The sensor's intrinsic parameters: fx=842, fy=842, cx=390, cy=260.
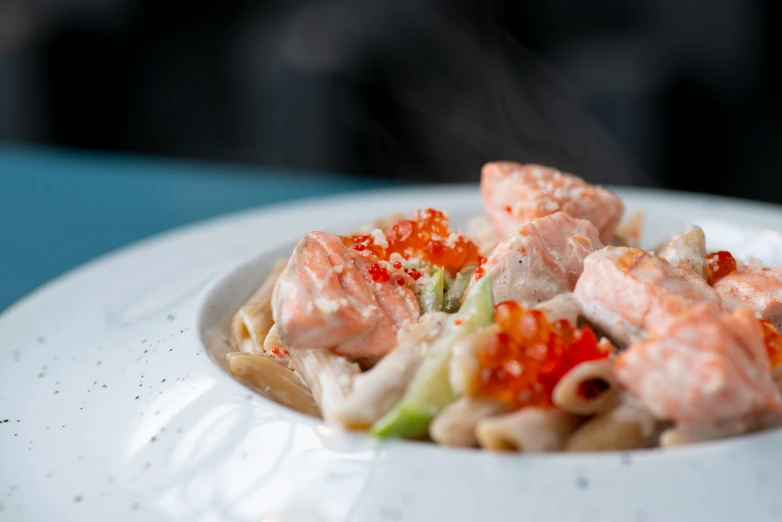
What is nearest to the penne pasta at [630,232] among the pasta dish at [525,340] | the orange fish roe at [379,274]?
the pasta dish at [525,340]

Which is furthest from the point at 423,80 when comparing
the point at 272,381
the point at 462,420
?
the point at 462,420

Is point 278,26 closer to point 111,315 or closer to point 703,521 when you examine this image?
point 111,315

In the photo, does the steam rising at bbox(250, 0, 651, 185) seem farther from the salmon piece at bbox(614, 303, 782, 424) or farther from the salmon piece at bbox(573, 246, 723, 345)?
the salmon piece at bbox(614, 303, 782, 424)

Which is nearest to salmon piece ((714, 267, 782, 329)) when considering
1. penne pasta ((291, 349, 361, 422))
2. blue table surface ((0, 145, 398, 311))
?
penne pasta ((291, 349, 361, 422))

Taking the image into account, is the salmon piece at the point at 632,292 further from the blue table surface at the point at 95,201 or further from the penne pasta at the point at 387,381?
the blue table surface at the point at 95,201

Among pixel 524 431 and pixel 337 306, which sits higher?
pixel 337 306

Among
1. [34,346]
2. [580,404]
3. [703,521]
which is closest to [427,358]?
[580,404]

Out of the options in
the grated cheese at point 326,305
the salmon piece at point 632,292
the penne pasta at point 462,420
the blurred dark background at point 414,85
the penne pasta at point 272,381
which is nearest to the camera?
the penne pasta at point 462,420

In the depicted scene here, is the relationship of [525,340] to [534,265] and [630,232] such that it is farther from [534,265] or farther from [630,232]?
[630,232]
